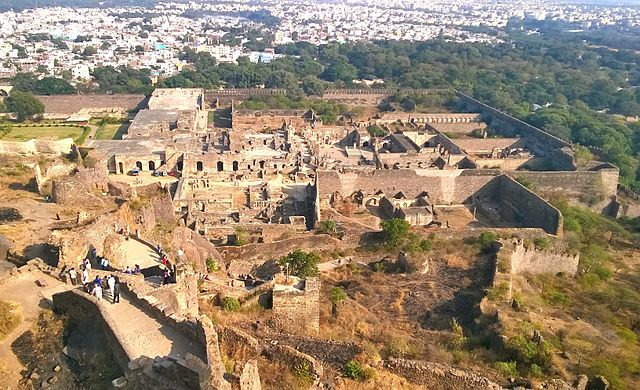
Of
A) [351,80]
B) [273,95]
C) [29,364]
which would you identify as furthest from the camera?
[351,80]

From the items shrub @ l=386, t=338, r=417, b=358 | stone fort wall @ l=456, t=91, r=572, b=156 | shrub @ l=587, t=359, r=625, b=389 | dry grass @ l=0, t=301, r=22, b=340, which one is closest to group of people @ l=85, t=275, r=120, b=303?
dry grass @ l=0, t=301, r=22, b=340

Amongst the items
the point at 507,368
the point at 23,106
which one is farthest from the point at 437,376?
the point at 23,106

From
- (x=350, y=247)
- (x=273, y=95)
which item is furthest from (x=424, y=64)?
(x=350, y=247)

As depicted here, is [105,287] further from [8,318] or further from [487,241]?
[487,241]

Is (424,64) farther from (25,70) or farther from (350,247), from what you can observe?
(350,247)

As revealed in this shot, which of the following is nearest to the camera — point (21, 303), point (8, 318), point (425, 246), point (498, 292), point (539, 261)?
point (8, 318)
